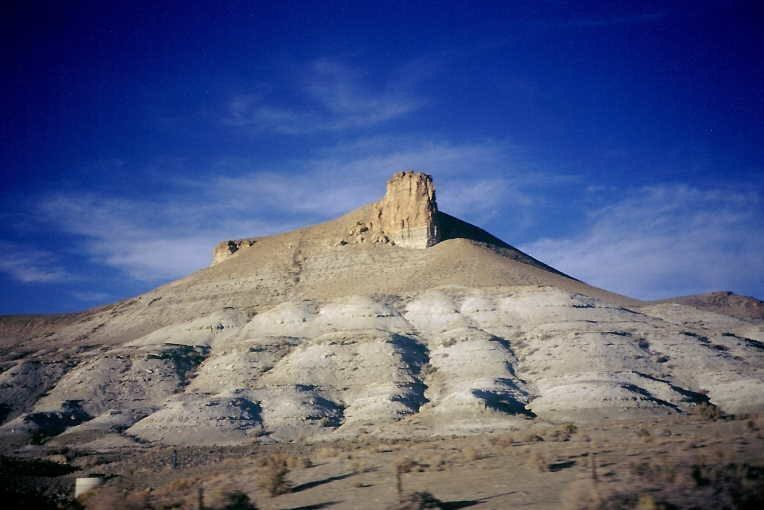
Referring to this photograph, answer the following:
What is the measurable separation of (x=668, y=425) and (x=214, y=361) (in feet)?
133

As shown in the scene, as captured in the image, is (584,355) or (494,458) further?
(584,355)

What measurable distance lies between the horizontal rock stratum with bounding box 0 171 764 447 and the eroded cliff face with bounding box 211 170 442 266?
19.3 feet

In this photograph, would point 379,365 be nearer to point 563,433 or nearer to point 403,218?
point 563,433

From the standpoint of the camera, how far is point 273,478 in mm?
22281

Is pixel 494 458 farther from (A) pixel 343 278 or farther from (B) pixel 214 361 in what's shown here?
(A) pixel 343 278

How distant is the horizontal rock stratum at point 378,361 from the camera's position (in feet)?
145

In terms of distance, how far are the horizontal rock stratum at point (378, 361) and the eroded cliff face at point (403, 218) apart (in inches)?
232

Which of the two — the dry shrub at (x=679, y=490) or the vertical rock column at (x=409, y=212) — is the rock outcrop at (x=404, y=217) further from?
the dry shrub at (x=679, y=490)

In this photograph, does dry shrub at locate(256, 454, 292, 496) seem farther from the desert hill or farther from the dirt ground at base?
the desert hill

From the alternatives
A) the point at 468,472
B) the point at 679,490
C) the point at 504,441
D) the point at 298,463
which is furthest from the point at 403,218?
the point at 679,490

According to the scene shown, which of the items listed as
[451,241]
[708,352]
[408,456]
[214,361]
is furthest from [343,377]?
[451,241]

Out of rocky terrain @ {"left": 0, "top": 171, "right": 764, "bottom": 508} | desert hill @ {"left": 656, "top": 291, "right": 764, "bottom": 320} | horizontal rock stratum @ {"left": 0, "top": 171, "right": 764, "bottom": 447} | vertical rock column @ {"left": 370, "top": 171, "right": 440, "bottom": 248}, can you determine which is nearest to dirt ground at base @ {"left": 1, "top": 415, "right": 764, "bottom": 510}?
rocky terrain @ {"left": 0, "top": 171, "right": 764, "bottom": 508}

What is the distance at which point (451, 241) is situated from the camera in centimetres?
9069

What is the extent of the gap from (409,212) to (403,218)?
50.9 inches
